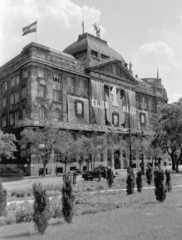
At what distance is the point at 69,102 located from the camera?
2359 inches

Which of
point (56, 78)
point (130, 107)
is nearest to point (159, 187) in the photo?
point (56, 78)

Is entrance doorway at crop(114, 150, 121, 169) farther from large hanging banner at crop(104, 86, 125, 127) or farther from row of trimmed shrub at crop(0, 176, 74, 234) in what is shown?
row of trimmed shrub at crop(0, 176, 74, 234)

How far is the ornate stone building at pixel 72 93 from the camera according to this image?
181 feet

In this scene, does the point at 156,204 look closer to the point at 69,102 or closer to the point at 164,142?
the point at 164,142

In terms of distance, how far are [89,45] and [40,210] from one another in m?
64.7

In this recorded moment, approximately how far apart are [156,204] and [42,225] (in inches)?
267

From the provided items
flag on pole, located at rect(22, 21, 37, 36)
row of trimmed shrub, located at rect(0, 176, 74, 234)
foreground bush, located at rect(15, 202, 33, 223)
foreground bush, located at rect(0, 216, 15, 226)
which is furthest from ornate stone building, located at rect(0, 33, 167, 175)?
foreground bush, located at rect(0, 216, 15, 226)

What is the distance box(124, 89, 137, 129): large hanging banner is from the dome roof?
11.3 meters

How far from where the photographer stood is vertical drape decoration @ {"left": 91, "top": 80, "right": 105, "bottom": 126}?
6354 cm

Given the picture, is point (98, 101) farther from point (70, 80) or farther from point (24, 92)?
point (24, 92)

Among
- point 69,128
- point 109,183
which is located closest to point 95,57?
point 69,128

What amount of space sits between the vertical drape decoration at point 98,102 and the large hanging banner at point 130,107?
8.26m

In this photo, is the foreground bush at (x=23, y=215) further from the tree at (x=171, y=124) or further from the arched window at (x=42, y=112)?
the arched window at (x=42, y=112)

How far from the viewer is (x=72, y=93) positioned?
2432 inches
